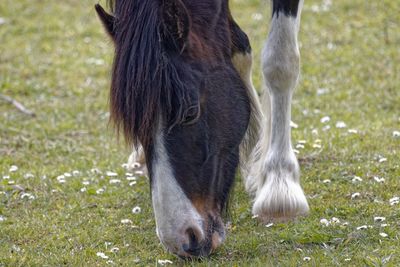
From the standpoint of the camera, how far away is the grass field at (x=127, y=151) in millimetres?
4793

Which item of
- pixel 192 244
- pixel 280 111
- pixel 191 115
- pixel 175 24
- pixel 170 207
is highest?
pixel 175 24

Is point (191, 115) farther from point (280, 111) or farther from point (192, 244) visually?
point (280, 111)

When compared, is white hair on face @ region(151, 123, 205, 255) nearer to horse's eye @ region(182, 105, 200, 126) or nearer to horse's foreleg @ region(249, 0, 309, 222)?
horse's eye @ region(182, 105, 200, 126)

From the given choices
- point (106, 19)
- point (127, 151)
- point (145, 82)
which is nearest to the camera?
point (145, 82)

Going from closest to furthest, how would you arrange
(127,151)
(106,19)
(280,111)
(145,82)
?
1. (145,82)
2. (106,19)
3. (280,111)
4. (127,151)

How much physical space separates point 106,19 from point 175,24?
20.6 inches

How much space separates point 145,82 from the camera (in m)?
4.07

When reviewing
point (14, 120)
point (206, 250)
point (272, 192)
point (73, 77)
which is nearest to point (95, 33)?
point (73, 77)

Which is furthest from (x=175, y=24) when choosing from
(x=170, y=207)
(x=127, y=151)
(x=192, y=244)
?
(x=127, y=151)

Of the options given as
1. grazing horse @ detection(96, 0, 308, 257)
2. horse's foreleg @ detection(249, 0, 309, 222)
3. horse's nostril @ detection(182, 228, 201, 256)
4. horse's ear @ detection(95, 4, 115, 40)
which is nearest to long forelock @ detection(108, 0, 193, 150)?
grazing horse @ detection(96, 0, 308, 257)

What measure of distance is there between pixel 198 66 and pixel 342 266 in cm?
130

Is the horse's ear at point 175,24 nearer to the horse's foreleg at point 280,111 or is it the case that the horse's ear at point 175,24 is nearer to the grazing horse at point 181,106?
the grazing horse at point 181,106

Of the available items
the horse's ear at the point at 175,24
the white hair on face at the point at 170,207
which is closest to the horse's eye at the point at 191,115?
the white hair on face at the point at 170,207

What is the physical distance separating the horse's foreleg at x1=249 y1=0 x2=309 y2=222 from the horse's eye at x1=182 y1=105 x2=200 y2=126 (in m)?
1.13
